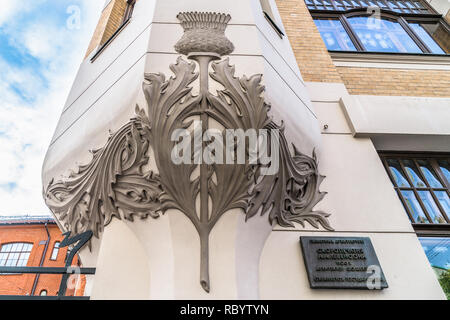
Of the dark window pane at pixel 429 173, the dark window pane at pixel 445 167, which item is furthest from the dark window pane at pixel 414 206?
the dark window pane at pixel 445 167

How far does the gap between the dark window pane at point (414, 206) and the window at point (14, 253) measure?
23.6m

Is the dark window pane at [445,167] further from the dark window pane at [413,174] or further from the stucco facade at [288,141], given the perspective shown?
the dark window pane at [413,174]

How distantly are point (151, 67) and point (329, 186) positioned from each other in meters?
2.13

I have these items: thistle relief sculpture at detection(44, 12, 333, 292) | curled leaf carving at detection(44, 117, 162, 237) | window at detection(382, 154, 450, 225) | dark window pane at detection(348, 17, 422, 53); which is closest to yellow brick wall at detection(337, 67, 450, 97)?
dark window pane at detection(348, 17, 422, 53)

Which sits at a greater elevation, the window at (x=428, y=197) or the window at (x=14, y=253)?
the window at (x=14, y=253)

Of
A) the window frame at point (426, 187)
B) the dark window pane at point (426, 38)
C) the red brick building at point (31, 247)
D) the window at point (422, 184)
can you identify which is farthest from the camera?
the red brick building at point (31, 247)

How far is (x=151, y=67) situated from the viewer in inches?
93.7

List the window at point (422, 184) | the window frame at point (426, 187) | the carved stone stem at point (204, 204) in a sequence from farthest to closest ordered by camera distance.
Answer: the window at point (422, 184)
the window frame at point (426, 187)
the carved stone stem at point (204, 204)

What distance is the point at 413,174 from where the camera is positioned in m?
3.33

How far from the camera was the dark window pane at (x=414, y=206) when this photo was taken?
2979 mm

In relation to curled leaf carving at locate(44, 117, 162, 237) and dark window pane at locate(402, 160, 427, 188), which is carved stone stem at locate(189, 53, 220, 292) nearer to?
curled leaf carving at locate(44, 117, 162, 237)

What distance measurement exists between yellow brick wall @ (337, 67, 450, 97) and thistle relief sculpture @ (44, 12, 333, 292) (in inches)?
96.0

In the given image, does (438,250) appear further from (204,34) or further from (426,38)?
(426,38)

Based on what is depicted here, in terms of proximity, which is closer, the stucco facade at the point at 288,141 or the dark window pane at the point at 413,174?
the stucco facade at the point at 288,141
